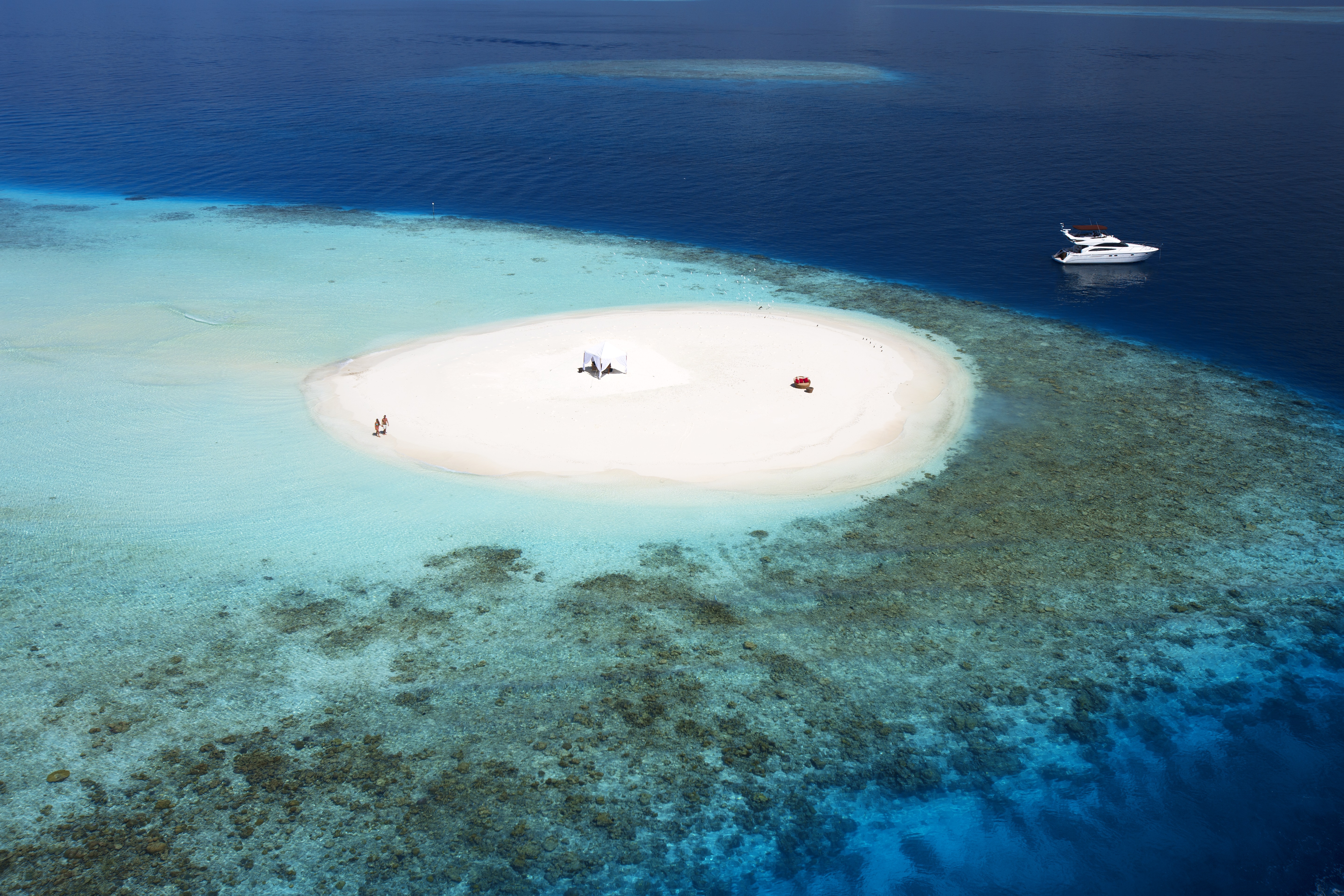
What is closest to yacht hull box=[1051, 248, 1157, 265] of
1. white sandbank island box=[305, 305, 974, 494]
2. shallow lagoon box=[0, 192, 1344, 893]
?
white sandbank island box=[305, 305, 974, 494]

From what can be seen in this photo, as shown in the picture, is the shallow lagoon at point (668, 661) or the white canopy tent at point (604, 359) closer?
the shallow lagoon at point (668, 661)

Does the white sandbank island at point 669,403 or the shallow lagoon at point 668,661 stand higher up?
the white sandbank island at point 669,403

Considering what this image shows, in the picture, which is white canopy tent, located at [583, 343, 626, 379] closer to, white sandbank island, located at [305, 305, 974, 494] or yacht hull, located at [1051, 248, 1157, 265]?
white sandbank island, located at [305, 305, 974, 494]

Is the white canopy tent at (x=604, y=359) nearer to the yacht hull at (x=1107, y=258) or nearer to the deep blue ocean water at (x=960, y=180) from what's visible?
the deep blue ocean water at (x=960, y=180)

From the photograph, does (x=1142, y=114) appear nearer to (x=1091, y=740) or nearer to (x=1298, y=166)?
(x=1298, y=166)

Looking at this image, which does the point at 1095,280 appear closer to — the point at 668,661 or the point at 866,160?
the point at 866,160

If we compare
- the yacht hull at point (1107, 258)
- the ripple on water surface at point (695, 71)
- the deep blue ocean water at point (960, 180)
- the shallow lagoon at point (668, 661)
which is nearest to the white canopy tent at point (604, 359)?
the shallow lagoon at point (668, 661)
